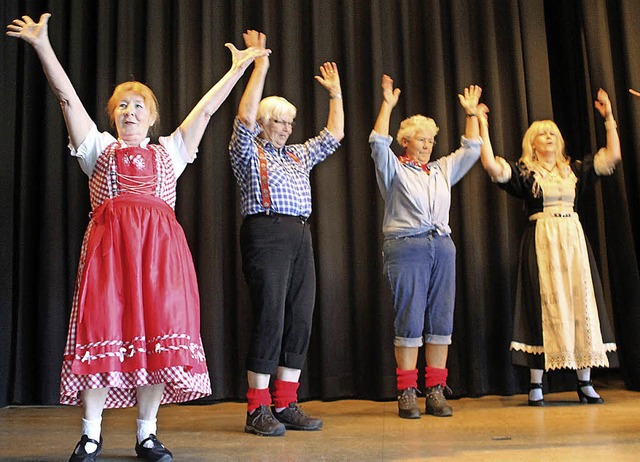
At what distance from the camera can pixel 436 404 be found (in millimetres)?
2928

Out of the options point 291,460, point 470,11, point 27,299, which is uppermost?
point 470,11

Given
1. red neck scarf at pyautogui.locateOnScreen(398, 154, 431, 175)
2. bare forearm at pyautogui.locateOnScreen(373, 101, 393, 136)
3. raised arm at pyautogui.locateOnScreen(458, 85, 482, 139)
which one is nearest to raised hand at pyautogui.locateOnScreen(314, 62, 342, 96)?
bare forearm at pyautogui.locateOnScreen(373, 101, 393, 136)

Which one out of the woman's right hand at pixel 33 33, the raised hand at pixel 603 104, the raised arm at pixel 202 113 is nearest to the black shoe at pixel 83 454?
the raised arm at pixel 202 113

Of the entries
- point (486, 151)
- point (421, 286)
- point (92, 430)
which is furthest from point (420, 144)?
point (92, 430)

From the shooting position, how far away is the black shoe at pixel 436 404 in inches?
114

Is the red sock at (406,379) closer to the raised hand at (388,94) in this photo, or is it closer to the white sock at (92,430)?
the raised hand at (388,94)

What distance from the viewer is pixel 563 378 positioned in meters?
3.70

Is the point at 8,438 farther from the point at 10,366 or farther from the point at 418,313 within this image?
the point at 418,313

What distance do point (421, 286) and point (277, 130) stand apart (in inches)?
36.2

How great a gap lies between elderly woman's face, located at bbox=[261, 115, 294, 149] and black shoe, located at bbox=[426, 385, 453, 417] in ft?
4.01

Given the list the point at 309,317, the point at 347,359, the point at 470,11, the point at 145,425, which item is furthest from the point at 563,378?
the point at 145,425

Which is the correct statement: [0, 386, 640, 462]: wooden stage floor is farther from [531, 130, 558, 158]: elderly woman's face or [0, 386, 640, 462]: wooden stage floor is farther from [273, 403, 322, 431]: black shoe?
[531, 130, 558, 158]: elderly woman's face

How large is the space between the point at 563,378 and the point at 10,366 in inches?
113

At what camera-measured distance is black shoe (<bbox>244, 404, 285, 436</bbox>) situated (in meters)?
2.48
